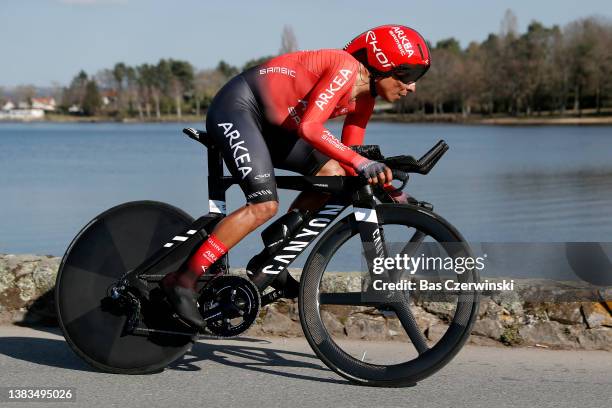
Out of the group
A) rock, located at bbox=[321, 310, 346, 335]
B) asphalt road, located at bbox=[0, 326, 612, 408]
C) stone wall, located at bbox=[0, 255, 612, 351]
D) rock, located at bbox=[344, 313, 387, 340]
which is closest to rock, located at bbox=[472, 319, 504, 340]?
stone wall, located at bbox=[0, 255, 612, 351]

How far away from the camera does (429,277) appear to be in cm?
466

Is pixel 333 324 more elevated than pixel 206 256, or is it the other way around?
pixel 206 256

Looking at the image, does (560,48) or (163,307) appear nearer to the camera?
(163,307)

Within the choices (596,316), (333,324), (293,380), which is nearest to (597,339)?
(596,316)

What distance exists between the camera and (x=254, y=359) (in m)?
4.94

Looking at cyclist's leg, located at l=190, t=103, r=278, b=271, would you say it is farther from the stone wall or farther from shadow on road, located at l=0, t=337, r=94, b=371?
shadow on road, located at l=0, t=337, r=94, b=371

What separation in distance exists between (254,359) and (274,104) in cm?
145

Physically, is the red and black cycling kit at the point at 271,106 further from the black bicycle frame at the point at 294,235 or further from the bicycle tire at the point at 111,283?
the bicycle tire at the point at 111,283

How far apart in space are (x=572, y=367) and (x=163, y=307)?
7.08ft

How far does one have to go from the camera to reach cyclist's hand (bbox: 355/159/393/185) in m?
4.15

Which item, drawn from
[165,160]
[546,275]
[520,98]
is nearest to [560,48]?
[520,98]

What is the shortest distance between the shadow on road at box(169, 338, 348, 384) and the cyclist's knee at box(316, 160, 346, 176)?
103cm

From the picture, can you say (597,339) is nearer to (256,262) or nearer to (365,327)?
(365,327)

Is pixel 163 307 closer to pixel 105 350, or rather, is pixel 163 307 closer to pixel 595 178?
pixel 105 350
